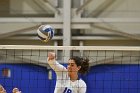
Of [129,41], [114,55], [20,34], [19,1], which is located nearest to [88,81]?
[114,55]

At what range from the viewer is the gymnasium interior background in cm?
588

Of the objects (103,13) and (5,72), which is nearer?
(5,72)

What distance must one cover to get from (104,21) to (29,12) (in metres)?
1.34

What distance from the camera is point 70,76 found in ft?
10.3

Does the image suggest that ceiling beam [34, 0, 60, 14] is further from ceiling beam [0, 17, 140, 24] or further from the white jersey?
the white jersey

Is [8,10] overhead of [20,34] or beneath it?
overhead

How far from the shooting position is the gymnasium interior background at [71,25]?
19.3 ft

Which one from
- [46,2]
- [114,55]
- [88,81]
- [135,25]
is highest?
[46,2]

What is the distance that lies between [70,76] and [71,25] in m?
2.96

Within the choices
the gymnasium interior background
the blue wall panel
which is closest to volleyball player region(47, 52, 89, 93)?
the blue wall panel

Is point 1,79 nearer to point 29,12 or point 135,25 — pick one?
point 29,12

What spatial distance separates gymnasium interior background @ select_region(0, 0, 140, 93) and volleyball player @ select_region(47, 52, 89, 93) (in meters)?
2.63

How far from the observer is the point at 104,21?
6.12 m

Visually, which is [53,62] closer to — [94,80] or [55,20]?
[94,80]
